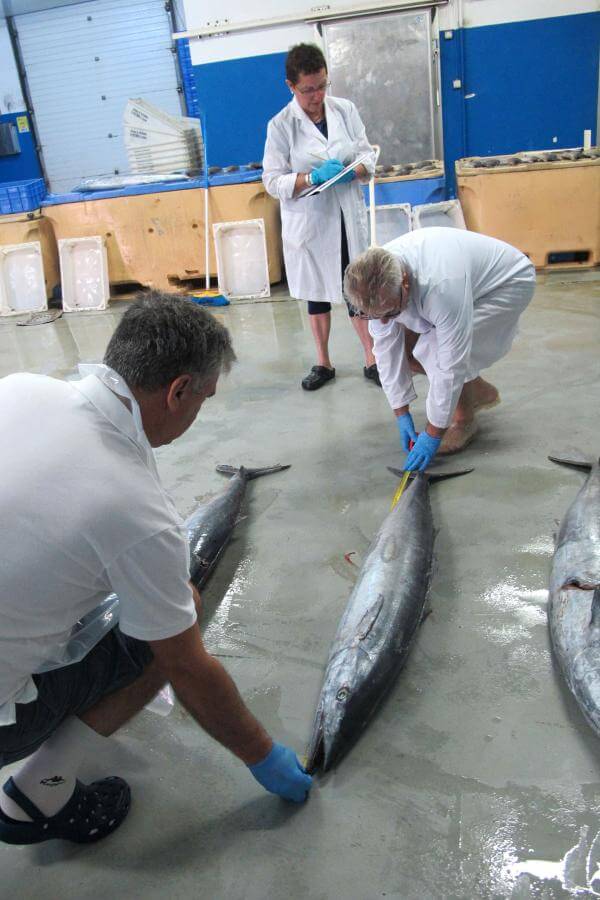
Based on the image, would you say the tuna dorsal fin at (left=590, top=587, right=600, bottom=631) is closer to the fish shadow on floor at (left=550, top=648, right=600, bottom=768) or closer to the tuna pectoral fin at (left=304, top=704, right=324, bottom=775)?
the fish shadow on floor at (left=550, top=648, right=600, bottom=768)

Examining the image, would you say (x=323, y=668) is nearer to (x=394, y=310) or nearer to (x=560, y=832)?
(x=560, y=832)

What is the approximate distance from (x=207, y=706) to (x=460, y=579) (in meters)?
1.29

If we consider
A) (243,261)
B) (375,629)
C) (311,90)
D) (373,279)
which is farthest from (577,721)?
(243,261)

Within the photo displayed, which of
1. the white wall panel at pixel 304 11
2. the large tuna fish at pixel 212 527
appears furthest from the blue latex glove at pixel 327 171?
the white wall panel at pixel 304 11

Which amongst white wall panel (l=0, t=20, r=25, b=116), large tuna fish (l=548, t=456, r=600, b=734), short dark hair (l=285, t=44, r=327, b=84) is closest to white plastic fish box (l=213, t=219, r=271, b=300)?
short dark hair (l=285, t=44, r=327, b=84)

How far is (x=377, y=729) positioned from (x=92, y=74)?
38.9 feet

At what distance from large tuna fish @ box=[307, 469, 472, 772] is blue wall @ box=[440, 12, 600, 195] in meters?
6.25

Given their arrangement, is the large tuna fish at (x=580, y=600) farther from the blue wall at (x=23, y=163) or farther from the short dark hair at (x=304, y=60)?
the blue wall at (x=23, y=163)

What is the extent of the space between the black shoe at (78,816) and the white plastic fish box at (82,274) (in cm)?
605

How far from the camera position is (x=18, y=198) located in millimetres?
7062

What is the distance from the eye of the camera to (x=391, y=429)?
3775 millimetres

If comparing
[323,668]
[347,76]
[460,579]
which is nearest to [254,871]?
[323,668]

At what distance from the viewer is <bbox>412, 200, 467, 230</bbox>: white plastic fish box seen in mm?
6543

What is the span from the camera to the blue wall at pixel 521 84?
7.14 m
